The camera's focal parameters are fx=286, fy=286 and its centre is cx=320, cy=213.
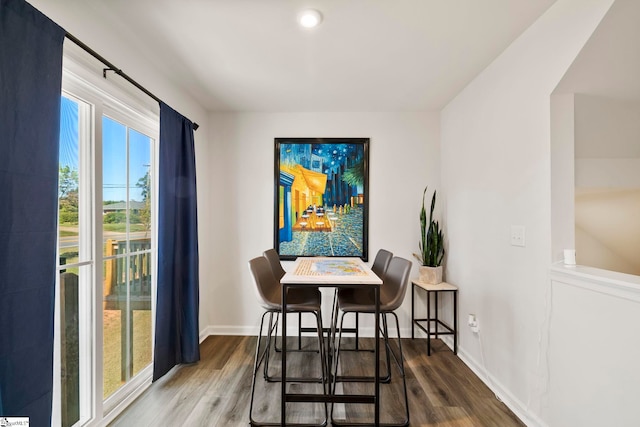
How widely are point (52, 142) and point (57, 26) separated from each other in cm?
52

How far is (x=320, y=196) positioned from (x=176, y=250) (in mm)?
1526

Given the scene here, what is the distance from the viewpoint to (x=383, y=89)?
261 centimetres

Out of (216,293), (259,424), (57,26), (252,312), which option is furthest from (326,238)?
(57,26)

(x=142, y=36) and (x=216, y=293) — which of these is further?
(x=216, y=293)

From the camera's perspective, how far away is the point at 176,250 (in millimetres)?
2326

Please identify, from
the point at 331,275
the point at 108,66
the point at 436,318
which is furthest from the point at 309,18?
the point at 436,318

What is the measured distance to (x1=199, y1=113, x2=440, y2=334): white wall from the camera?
3.15 metres

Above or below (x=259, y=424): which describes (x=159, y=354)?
above

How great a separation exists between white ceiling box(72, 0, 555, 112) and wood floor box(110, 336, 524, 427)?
226 centimetres

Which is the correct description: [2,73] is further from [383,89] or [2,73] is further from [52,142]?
[383,89]

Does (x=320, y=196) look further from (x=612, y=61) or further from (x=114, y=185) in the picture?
(x=612, y=61)

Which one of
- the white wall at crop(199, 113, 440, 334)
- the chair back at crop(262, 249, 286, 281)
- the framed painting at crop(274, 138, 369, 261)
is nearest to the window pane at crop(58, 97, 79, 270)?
the chair back at crop(262, 249, 286, 281)

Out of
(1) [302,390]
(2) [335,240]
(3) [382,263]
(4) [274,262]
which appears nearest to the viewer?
(1) [302,390]

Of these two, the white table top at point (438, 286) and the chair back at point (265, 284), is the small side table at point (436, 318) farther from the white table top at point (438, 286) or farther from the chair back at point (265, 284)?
the chair back at point (265, 284)
